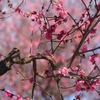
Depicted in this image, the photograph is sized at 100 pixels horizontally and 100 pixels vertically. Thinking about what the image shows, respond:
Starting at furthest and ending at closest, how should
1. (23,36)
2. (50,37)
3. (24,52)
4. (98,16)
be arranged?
(23,36) < (24,52) < (50,37) < (98,16)

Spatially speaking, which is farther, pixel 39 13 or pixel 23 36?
pixel 23 36

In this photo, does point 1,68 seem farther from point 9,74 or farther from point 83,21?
point 9,74

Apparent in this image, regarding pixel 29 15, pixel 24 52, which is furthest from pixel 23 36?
pixel 29 15

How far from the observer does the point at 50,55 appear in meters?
3.58

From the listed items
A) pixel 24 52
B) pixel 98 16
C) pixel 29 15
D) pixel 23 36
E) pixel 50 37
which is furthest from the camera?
pixel 23 36

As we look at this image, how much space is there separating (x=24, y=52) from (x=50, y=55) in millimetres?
6446

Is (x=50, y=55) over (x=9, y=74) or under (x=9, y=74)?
under

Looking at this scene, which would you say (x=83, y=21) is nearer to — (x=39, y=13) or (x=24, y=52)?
(x=39, y=13)

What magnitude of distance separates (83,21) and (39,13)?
509mm

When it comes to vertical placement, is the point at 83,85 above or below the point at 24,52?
below

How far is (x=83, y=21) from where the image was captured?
11.6ft

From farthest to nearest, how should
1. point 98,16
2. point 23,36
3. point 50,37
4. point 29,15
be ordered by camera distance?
point 23,36
point 29,15
point 50,37
point 98,16

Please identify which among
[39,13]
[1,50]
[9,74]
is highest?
[1,50]

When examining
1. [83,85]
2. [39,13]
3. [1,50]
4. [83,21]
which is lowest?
[83,85]
